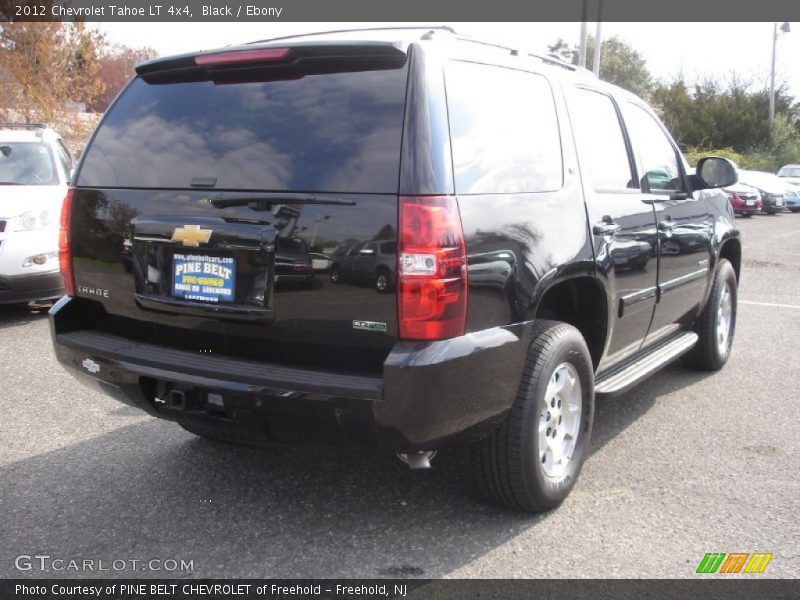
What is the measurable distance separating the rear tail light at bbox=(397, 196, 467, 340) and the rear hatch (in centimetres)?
5

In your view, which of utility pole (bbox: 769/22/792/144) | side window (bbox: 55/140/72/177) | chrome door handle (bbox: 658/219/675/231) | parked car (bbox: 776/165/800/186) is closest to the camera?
chrome door handle (bbox: 658/219/675/231)

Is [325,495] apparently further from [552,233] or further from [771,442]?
[771,442]

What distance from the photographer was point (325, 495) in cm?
355

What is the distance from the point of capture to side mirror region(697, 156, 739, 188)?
516 cm

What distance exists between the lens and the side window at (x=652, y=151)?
14.8 feet

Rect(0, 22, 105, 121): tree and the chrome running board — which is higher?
Rect(0, 22, 105, 121): tree

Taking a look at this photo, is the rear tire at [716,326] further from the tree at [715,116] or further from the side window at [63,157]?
the tree at [715,116]

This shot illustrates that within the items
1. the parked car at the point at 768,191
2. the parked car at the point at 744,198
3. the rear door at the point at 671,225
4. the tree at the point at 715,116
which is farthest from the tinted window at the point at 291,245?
the tree at the point at 715,116

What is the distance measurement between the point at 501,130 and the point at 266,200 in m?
1.01

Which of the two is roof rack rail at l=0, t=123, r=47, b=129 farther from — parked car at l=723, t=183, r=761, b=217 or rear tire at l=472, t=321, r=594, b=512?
parked car at l=723, t=183, r=761, b=217

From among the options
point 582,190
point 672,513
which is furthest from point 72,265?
point 672,513

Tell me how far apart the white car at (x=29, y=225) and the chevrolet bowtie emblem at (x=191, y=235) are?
15.2 feet

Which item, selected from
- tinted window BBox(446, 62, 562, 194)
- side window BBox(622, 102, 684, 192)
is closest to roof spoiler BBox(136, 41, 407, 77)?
tinted window BBox(446, 62, 562, 194)

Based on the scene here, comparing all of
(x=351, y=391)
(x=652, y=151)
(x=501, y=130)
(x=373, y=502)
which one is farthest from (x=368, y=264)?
(x=652, y=151)
